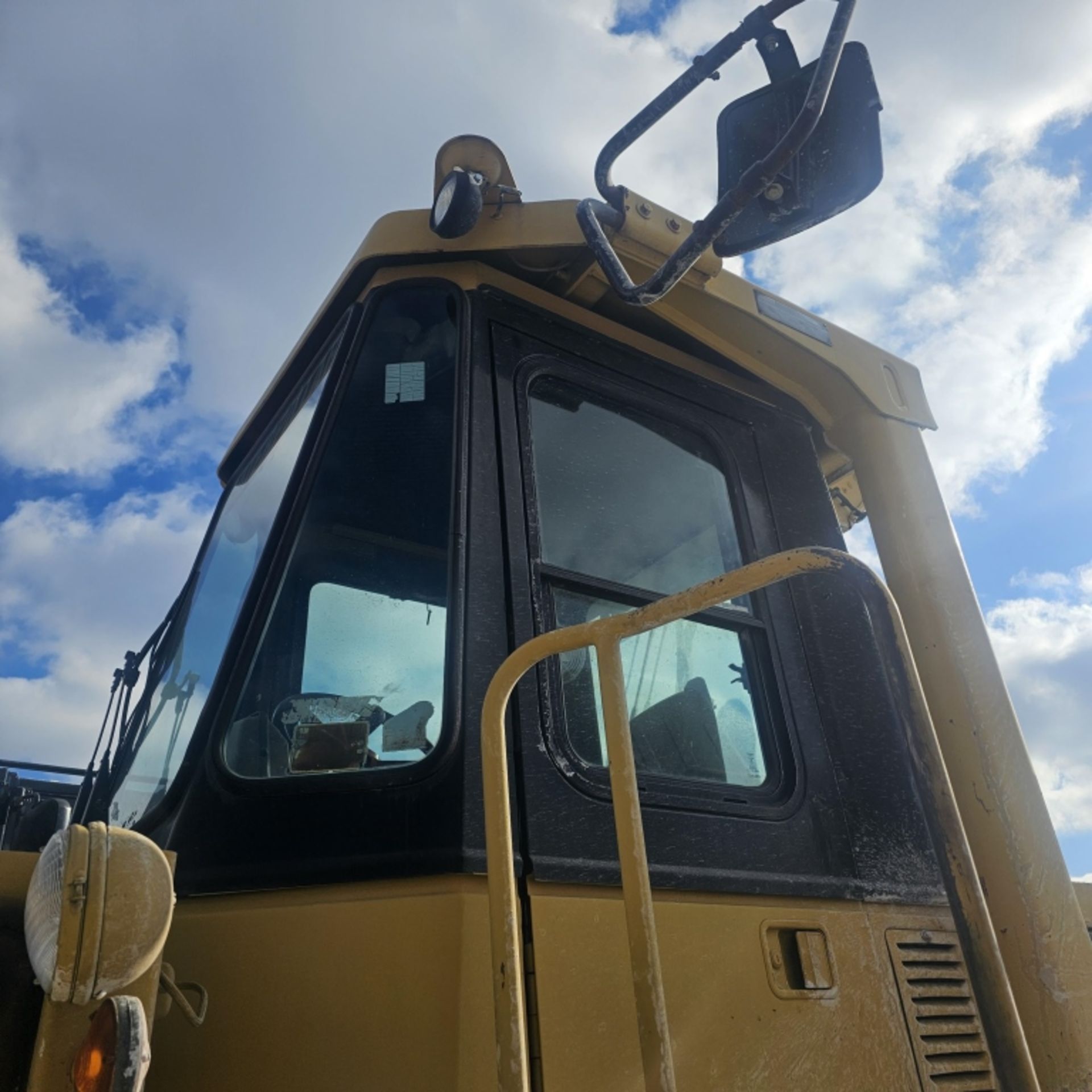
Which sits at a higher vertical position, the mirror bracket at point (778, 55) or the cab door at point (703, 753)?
the mirror bracket at point (778, 55)

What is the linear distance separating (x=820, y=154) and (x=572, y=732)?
1.04 m

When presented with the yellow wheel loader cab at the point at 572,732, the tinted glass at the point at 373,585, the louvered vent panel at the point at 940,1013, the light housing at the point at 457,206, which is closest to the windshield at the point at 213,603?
the yellow wheel loader cab at the point at 572,732

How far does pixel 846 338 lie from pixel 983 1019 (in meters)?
1.85

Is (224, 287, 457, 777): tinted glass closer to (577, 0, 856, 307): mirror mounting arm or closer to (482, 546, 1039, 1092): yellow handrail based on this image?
(482, 546, 1039, 1092): yellow handrail

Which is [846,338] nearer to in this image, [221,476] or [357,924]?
[221,476]

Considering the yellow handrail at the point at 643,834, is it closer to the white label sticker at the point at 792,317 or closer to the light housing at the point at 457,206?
the light housing at the point at 457,206

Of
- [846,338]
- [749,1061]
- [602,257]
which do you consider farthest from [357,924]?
[846,338]

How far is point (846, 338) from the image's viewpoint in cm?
245

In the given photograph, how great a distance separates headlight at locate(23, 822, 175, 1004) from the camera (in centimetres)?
90

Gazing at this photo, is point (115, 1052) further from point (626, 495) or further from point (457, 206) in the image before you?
point (457, 206)

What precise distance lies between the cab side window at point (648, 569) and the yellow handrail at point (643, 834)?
32 cm

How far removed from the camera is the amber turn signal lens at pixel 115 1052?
0.87 metres

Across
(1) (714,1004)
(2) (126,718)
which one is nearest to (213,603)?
(2) (126,718)

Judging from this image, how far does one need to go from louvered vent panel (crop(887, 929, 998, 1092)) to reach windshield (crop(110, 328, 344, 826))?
125 cm
